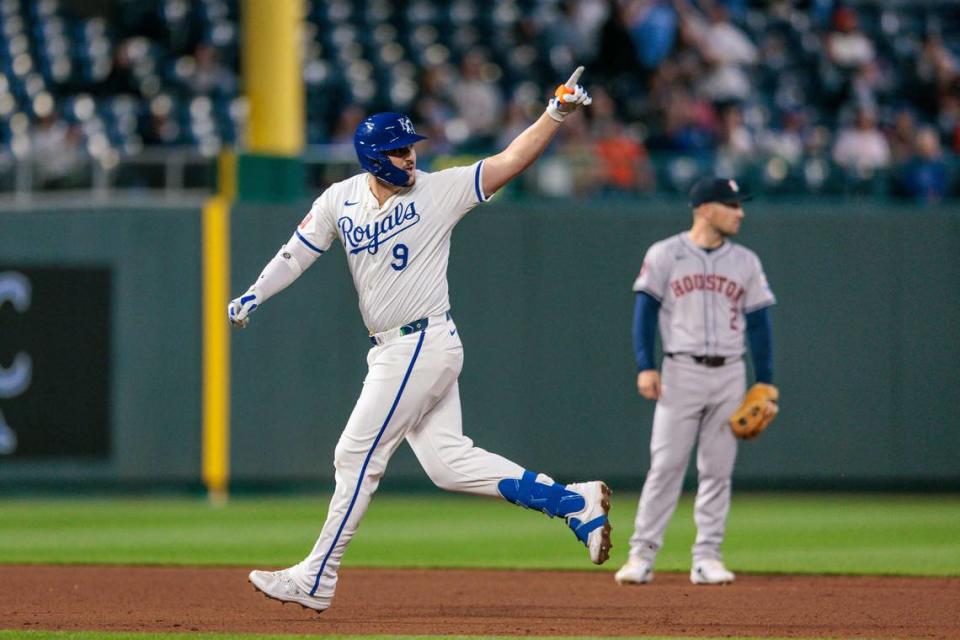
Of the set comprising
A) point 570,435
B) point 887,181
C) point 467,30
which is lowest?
point 570,435

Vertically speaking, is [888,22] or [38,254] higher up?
[888,22]

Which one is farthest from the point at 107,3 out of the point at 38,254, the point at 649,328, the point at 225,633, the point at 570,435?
the point at 225,633

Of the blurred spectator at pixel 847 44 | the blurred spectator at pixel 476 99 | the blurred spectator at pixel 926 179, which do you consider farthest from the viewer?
the blurred spectator at pixel 847 44

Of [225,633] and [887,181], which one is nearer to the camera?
[225,633]

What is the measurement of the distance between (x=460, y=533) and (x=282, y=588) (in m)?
A: 4.30

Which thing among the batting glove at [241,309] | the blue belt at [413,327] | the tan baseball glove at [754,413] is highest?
the batting glove at [241,309]

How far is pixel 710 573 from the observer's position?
25.5 ft

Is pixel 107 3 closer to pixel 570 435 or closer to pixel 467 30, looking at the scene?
pixel 467 30

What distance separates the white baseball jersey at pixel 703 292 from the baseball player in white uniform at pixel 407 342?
1555 mm

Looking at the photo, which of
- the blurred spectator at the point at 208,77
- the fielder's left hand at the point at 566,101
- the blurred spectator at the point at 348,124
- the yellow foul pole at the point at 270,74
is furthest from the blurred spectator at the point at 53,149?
the fielder's left hand at the point at 566,101

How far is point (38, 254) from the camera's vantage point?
12.8 meters

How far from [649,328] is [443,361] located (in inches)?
72.3

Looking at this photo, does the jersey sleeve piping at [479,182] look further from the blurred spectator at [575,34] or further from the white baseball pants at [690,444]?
the blurred spectator at [575,34]

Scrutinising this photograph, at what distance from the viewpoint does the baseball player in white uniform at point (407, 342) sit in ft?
20.8
